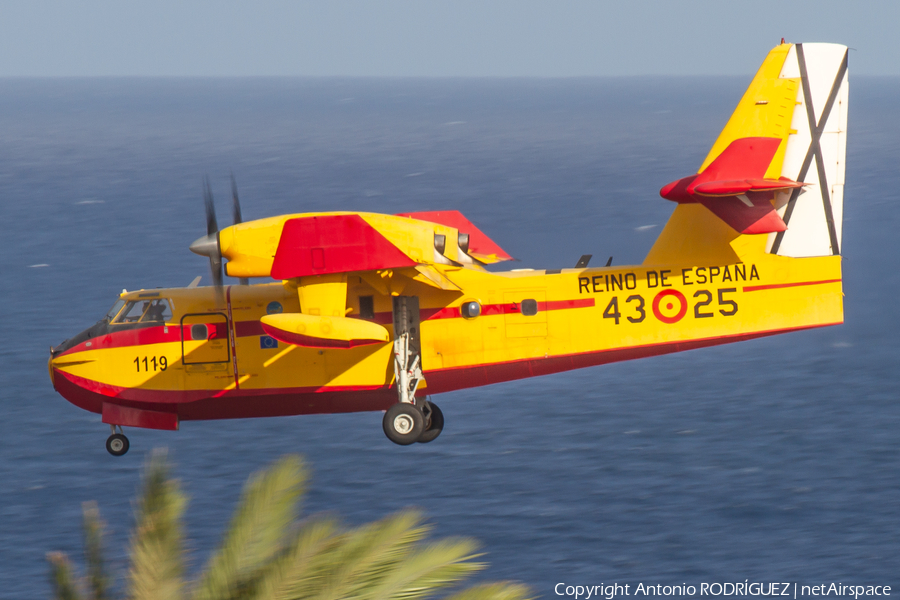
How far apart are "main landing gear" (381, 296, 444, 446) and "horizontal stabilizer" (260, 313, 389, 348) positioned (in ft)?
7.58

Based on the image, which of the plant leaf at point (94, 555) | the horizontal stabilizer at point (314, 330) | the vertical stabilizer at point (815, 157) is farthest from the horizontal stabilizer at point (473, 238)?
the plant leaf at point (94, 555)

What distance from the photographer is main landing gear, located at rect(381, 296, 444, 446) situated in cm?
3158

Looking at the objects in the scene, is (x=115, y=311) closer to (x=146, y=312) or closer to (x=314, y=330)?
(x=146, y=312)

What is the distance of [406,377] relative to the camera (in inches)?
1259

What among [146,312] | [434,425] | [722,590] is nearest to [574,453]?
[722,590]

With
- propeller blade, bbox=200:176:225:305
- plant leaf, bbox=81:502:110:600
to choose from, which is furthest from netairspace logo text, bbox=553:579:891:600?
plant leaf, bbox=81:502:110:600

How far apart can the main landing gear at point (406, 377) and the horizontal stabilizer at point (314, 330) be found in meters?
2.31

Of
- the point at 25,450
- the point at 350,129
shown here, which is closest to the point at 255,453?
the point at 25,450

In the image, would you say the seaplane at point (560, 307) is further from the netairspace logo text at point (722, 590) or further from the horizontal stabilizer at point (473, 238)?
the netairspace logo text at point (722, 590)

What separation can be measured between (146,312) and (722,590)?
20.7m

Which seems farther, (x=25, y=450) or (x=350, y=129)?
(x=350, y=129)

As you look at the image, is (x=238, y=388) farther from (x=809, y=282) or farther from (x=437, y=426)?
(x=809, y=282)

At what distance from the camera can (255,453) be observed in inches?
1788

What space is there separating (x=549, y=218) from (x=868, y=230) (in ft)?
80.9
